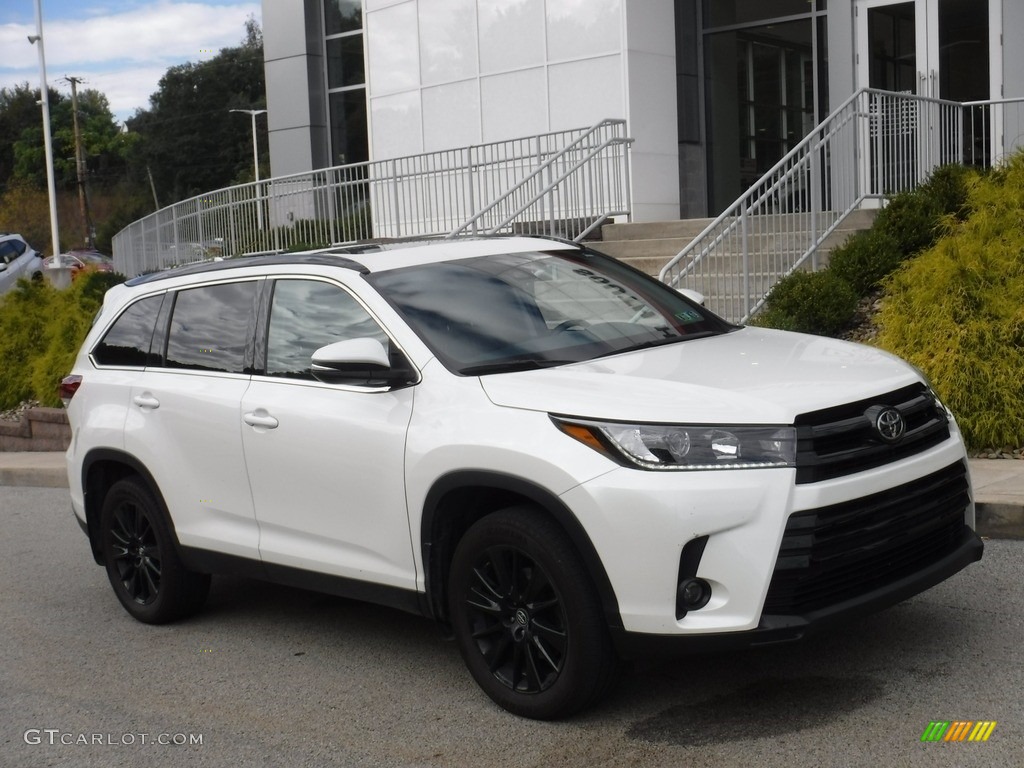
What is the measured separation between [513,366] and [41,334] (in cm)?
1274

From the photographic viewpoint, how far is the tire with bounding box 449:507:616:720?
435 centimetres

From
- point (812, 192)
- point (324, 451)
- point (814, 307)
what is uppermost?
point (812, 192)

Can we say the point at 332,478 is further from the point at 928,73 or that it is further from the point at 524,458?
the point at 928,73

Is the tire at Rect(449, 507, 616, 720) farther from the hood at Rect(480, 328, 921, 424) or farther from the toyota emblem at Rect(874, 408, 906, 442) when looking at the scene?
the toyota emblem at Rect(874, 408, 906, 442)

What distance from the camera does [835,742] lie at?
4254mm

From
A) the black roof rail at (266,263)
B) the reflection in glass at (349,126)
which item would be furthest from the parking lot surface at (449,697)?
the reflection in glass at (349,126)

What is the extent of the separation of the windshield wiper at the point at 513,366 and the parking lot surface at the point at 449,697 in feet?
3.97

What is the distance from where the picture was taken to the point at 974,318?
9.10 meters

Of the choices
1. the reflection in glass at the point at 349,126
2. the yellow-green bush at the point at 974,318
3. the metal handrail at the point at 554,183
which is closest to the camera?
the yellow-green bush at the point at 974,318

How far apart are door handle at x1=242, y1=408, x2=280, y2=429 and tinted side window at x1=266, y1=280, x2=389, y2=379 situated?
0.65ft

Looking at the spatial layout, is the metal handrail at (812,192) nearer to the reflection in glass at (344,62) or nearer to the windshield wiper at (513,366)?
the windshield wiper at (513,366)

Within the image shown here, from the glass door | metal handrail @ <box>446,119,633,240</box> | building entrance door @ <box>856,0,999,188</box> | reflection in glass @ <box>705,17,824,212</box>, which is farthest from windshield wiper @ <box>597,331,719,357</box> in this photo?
reflection in glass @ <box>705,17,824,212</box>

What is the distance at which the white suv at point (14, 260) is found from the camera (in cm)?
2767

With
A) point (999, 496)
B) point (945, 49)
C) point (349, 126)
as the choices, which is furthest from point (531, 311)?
point (349, 126)
